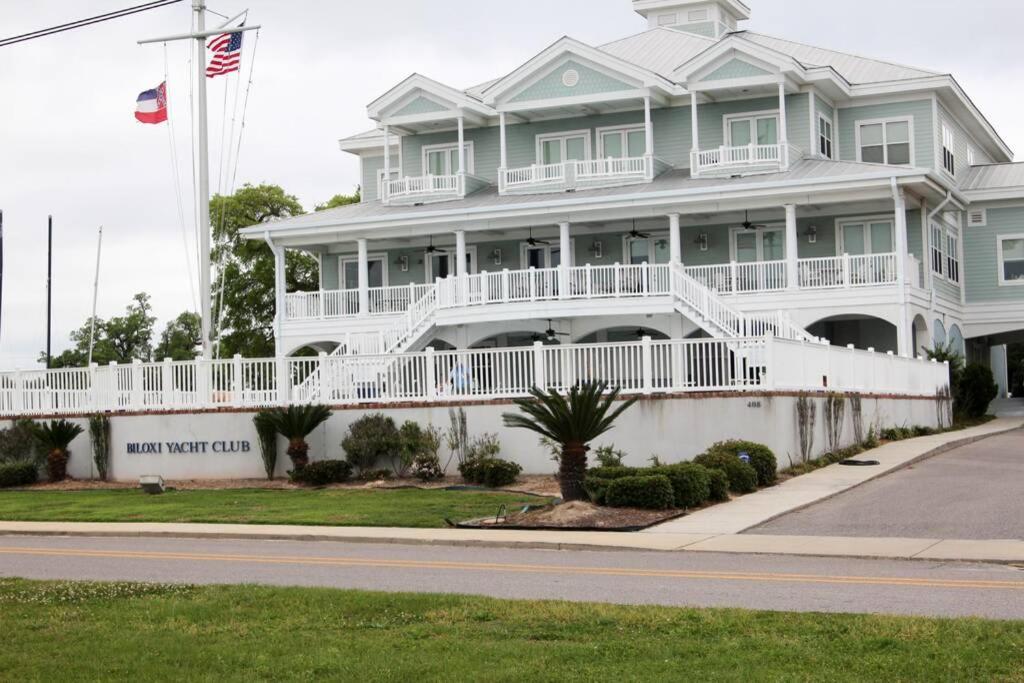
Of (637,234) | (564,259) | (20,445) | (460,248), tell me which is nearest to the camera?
(20,445)

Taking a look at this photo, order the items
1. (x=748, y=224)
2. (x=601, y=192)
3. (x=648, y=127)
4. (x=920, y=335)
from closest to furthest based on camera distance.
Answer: (x=920, y=335)
(x=748, y=224)
(x=601, y=192)
(x=648, y=127)

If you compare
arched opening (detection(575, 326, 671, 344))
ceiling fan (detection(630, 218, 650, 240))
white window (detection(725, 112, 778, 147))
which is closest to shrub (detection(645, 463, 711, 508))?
arched opening (detection(575, 326, 671, 344))

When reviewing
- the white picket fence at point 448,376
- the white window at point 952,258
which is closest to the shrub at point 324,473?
the white picket fence at point 448,376

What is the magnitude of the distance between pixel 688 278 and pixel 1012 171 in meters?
16.1

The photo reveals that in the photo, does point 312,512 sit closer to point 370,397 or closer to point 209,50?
point 370,397

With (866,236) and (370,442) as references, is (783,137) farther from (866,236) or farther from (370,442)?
(370,442)

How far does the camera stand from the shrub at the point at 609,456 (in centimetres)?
2423

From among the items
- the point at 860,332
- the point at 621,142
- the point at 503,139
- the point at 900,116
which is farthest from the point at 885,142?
the point at 503,139

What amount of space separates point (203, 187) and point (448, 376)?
29.2 ft

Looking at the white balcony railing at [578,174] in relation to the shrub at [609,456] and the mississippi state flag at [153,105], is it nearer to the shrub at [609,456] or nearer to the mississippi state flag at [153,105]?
the mississippi state flag at [153,105]

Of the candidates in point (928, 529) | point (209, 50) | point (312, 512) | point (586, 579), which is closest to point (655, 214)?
point (209, 50)

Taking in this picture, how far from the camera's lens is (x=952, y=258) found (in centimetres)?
4428

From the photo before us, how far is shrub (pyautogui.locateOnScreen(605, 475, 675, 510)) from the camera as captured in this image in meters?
20.5

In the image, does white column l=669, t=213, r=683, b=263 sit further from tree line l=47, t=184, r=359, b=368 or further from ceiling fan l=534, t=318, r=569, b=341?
tree line l=47, t=184, r=359, b=368
